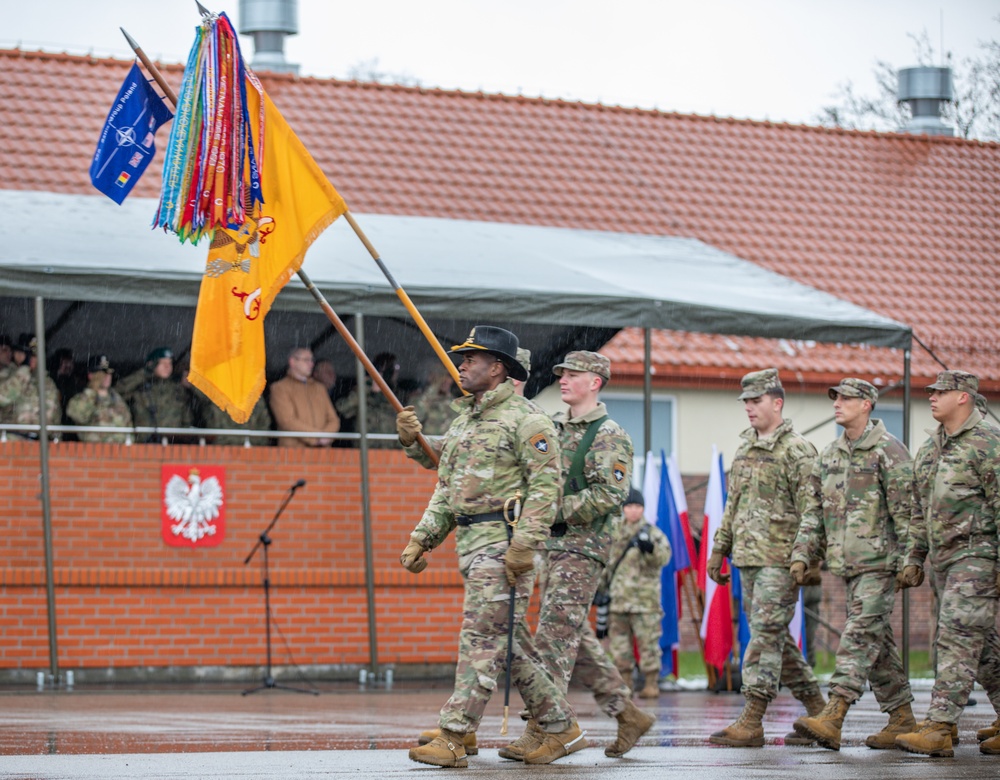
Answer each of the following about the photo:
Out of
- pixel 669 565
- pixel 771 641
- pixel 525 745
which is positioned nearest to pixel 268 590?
pixel 669 565

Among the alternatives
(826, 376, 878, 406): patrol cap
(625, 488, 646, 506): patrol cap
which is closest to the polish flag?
(625, 488, 646, 506): patrol cap

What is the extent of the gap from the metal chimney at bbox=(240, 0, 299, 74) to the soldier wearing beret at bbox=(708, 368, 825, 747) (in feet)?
54.8

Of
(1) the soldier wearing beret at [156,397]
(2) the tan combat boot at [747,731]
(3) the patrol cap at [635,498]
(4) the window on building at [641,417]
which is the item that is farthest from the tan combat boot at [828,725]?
(4) the window on building at [641,417]

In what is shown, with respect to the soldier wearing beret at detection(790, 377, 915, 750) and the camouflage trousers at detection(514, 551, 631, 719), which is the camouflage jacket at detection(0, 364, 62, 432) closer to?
the camouflage trousers at detection(514, 551, 631, 719)

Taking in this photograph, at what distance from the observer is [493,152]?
22.0 m

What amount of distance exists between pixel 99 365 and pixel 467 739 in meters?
7.49

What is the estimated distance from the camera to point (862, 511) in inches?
350

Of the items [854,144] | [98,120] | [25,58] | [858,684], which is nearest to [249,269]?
[858,684]

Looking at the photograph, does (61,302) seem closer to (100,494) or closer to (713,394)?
(100,494)

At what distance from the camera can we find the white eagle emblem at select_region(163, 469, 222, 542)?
1364cm

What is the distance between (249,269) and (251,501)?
5.13m

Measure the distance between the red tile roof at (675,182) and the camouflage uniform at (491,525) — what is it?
38.5 feet

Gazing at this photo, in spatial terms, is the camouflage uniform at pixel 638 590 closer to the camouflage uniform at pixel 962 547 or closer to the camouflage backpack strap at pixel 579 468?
the camouflage uniform at pixel 962 547

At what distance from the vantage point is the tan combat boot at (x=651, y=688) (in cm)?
1387
